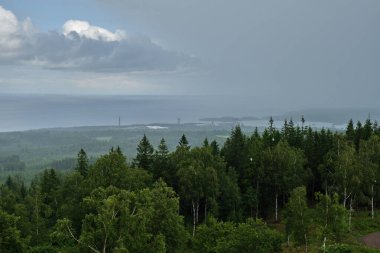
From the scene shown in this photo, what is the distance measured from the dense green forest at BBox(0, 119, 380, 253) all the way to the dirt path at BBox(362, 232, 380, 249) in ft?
5.43

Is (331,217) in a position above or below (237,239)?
above

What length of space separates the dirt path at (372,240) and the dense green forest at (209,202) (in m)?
1.65

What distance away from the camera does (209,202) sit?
167 feet

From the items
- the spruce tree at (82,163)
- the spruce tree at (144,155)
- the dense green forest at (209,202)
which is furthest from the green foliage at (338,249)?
the spruce tree at (82,163)

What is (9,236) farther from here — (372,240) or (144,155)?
(372,240)

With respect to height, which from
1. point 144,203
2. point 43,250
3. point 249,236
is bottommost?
point 43,250

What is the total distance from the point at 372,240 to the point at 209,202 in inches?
741

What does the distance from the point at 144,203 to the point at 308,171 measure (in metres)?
38.6

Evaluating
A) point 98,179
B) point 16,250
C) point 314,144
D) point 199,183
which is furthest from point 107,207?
point 314,144

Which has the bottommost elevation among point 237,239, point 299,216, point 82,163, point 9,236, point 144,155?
point 9,236

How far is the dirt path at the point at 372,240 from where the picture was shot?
42531 mm

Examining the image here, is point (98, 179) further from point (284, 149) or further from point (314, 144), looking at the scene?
point (314, 144)

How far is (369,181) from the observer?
50031 mm

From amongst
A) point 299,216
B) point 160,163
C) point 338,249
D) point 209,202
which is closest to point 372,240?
point 338,249
